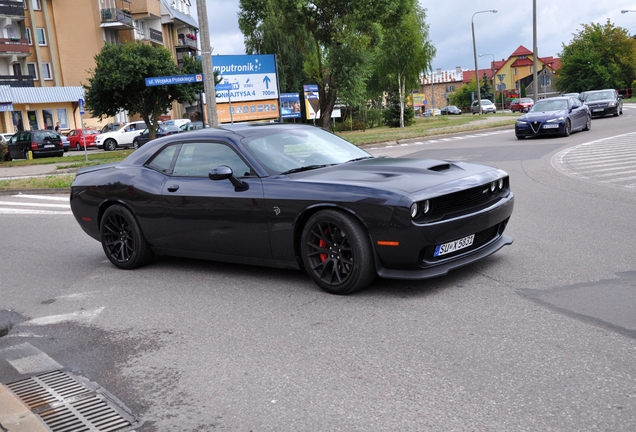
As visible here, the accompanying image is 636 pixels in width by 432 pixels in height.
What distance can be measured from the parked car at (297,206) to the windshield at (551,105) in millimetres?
19523

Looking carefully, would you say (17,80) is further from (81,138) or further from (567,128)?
(567,128)

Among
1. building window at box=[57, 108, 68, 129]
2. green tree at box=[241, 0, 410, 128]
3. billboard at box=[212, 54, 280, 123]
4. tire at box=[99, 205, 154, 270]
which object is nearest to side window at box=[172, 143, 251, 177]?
tire at box=[99, 205, 154, 270]

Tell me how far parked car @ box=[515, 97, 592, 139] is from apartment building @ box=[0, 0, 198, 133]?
38.4 metres

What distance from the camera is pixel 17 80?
185 ft

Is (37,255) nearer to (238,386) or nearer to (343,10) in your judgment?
(238,386)

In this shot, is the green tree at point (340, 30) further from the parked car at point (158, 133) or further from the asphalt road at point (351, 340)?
the asphalt road at point (351, 340)

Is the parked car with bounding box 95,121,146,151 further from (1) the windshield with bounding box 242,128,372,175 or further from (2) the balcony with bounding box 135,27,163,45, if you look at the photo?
(1) the windshield with bounding box 242,128,372,175

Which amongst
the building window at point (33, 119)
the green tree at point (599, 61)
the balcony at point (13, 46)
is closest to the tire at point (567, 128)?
the building window at point (33, 119)

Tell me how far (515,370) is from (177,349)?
2.31 meters

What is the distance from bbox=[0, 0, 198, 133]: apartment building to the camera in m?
55.7

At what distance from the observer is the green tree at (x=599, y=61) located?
79.6m

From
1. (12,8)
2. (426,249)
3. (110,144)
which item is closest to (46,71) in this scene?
(12,8)

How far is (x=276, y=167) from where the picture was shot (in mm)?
6535

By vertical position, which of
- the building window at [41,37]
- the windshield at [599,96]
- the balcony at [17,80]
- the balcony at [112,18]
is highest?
the balcony at [112,18]
